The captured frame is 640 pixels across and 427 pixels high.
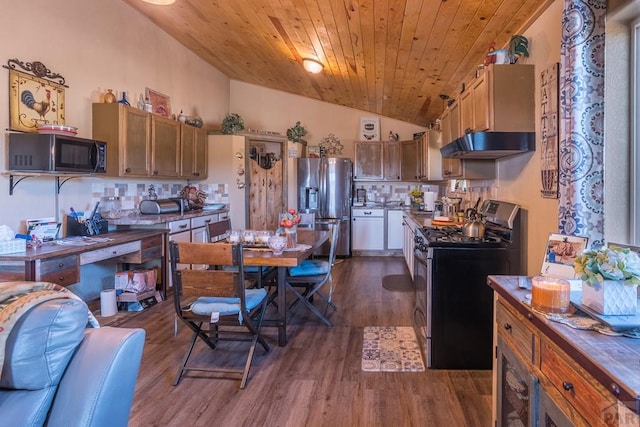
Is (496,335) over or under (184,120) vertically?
under

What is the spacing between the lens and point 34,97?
3256mm

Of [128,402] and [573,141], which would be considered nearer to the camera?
[128,402]

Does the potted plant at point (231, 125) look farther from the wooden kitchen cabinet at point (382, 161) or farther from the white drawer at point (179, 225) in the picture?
the wooden kitchen cabinet at point (382, 161)

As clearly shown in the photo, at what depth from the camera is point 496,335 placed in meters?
1.81

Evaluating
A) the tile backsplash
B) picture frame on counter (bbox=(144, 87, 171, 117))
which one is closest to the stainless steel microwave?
the tile backsplash

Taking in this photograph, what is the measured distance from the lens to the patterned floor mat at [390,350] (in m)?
2.75

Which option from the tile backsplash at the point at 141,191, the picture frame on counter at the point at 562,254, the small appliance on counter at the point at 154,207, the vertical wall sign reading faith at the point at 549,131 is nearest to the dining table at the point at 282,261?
the picture frame on counter at the point at 562,254

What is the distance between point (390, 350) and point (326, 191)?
4081 millimetres

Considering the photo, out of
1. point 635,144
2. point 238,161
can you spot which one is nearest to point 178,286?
point 635,144

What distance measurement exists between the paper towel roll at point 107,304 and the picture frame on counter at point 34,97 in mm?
1580

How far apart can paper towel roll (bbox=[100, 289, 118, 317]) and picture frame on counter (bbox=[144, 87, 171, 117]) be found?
226 centimetres

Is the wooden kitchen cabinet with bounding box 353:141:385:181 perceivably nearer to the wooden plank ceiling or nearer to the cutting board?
the wooden plank ceiling

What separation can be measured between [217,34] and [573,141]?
4293 millimetres

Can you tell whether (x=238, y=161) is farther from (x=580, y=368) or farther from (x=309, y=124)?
(x=580, y=368)
